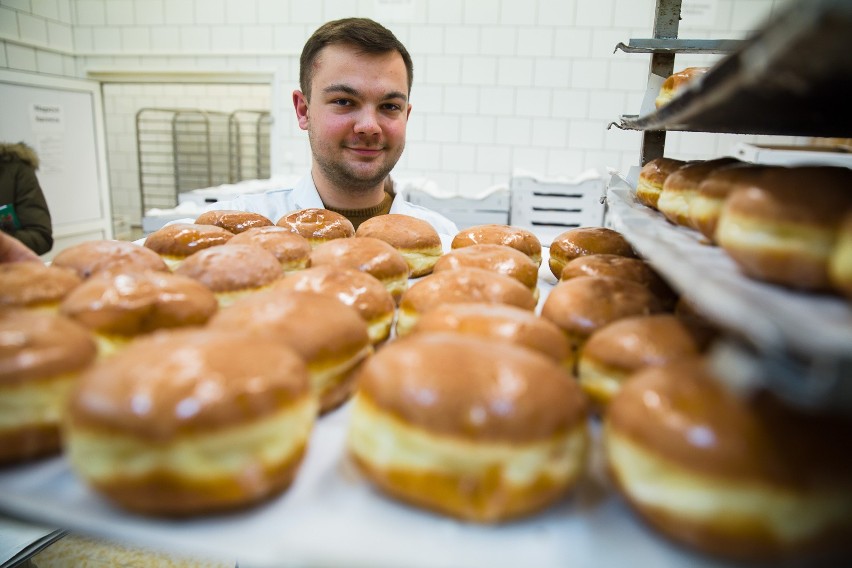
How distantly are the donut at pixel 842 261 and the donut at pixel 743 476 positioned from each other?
0.17 meters

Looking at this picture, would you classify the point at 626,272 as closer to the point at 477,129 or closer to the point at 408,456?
the point at 408,456

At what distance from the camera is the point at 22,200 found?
3812 millimetres

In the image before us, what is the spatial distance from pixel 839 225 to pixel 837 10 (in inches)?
14.4

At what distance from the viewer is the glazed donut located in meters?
1.53

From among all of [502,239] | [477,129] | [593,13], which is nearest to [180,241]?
[502,239]

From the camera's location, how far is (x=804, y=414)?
0.67m

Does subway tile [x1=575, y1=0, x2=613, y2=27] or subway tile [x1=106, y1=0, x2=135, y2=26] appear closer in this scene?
subway tile [x1=575, y1=0, x2=613, y2=27]

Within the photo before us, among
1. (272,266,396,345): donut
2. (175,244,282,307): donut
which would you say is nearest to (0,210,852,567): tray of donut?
(272,266,396,345): donut

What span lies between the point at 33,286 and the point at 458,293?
2.96ft

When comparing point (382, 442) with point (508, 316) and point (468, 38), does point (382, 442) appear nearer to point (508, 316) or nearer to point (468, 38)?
point (508, 316)

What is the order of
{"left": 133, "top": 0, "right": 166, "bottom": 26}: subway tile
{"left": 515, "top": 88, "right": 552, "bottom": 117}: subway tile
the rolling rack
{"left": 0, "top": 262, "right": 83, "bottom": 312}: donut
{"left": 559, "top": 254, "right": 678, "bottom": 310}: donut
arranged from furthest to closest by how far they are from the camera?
1. {"left": 133, "top": 0, "right": 166, "bottom": 26}: subway tile
2. {"left": 515, "top": 88, "right": 552, "bottom": 117}: subway tile
3. {"left": 559, "top": 254, "right": 678, "bottom": 310}: donut
4. {"left": 0, "top": 262, "right": 83, "bottom": 312}: donut
5. the rolling rack

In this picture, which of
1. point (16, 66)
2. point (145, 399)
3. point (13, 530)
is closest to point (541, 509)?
point (145, 399)

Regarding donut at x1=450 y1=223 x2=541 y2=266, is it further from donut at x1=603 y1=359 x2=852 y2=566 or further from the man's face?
donut at x1=603 y1=359 x2=852 y2=566

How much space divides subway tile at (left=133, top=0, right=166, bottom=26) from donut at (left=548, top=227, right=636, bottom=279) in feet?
16.7
